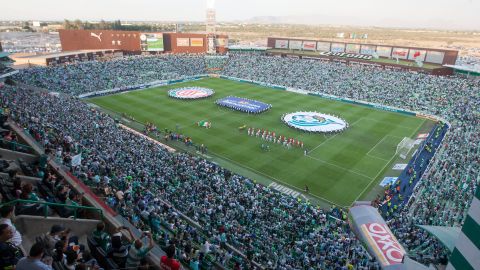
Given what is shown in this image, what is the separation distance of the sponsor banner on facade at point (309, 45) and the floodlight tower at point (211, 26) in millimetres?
22427

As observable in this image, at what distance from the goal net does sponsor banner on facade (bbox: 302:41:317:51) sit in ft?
147

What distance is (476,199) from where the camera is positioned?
661cm

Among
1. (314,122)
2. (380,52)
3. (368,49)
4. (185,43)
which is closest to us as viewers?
(314,122)

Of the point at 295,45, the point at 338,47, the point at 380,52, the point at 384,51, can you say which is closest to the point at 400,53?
the point at 384,51

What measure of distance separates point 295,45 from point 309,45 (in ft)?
12.1

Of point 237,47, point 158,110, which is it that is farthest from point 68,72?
point 237,47

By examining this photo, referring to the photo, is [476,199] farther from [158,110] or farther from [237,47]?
[237,47]

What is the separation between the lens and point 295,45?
261 feet

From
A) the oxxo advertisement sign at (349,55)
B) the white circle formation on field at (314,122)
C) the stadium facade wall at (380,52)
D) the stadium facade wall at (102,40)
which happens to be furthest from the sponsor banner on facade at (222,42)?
the white circle formation on field at (314,122)

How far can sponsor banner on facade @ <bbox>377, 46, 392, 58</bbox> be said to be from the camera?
65.8m

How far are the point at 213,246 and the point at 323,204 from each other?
1351 centimetres

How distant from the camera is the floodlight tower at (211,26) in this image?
264 ft

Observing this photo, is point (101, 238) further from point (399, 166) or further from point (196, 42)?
point (196, 42)

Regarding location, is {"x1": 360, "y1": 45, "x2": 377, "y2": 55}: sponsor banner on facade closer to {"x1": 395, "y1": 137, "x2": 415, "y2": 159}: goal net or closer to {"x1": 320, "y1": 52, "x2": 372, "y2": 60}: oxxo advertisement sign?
{"x1": 320, "y1": 52, "x2": 372, "y2": 60}: oxxo advertisement sign
